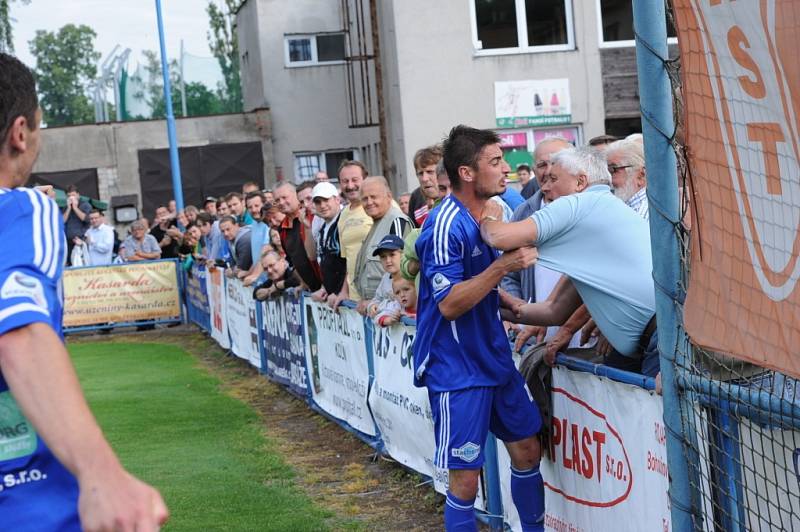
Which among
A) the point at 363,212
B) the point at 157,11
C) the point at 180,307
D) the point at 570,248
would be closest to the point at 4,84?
the point at 570,248

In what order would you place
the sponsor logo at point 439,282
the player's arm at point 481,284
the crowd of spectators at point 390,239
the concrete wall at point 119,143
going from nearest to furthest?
1. the player's arm at point 481,284
2. the sponsor logo at point 439,282
3. the crowd of spectators at point 390,239
4. the concrete wall at point 119,143

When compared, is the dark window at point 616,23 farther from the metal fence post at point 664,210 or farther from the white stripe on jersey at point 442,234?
the metal fence post at point 664,210

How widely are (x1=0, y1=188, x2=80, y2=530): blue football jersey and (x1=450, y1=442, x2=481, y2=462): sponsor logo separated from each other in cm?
336

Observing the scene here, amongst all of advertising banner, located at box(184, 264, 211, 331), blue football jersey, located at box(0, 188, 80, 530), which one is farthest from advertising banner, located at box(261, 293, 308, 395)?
blue football jersey, located at box(0, 188, 80, 530)

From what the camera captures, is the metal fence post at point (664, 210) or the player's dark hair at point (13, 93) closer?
the player's dark hair at point (13, 93)

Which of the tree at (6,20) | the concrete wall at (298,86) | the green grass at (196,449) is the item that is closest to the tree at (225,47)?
the tree at (6,20)

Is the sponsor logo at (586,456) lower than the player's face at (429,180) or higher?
lower

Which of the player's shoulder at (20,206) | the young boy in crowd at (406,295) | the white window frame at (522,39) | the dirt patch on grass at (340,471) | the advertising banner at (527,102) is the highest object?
the white window frame at (522,39)

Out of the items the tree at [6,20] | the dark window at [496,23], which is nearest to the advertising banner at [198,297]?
the dark window at [496,23]

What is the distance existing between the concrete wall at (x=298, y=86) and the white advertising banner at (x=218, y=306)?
13.6 m

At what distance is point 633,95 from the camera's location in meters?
26.1

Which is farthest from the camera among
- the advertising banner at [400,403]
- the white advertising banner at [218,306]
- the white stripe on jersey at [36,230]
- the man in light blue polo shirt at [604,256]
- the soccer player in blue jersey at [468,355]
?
the white advertising banner at [218,306]

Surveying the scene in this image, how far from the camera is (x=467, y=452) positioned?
594 centimetres

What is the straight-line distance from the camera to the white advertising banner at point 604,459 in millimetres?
5027
